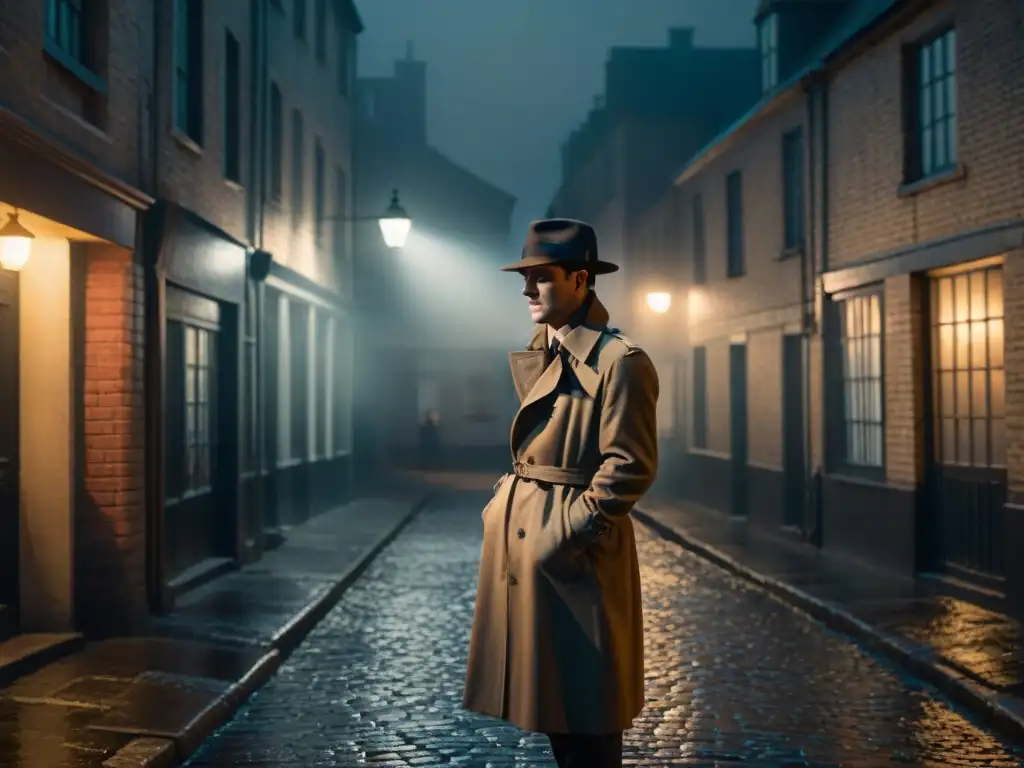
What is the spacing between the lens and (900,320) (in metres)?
13.6

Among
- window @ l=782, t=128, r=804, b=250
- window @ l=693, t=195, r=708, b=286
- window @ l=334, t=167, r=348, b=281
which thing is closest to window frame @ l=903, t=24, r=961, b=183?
window @ l=782, t=128, r=804, b=250

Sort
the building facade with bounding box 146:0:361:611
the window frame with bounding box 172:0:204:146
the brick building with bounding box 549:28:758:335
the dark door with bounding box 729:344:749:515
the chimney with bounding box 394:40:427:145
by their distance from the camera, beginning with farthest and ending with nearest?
the chimney with bounding box 394:40:427:145 → the brick building with bounding box 549:28:758:335 → the dark door with bounding box 729:344:749:515 → the window frame with bounding box 172:0:204:146 → the building facade with bounding box 146:0:361:611

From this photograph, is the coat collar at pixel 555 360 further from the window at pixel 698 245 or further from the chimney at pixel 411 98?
the chimney at pixel 411 98

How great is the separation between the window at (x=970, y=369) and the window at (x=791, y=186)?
498 cm

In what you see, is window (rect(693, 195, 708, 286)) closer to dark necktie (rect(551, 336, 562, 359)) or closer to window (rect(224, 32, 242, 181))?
window (rect(224, 32, 242, 181))

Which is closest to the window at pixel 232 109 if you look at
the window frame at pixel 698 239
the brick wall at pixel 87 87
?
the brick wall at pixel 87 87

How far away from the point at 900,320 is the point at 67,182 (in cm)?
823

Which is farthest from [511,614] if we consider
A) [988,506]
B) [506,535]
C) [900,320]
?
[900,320]

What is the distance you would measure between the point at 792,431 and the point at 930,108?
6.00 meters

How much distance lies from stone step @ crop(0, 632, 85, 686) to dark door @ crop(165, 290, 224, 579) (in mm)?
2650

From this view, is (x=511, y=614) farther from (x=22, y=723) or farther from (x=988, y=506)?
(x=988, y=506)

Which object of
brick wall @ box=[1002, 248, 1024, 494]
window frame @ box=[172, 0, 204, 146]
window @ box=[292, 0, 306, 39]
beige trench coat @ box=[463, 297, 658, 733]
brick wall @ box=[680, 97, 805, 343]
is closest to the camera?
beige trench coat @ box=[463, 297, 658, 733]

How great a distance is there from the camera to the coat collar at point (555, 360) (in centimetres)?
450

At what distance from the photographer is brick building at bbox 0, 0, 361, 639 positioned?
905 cm
